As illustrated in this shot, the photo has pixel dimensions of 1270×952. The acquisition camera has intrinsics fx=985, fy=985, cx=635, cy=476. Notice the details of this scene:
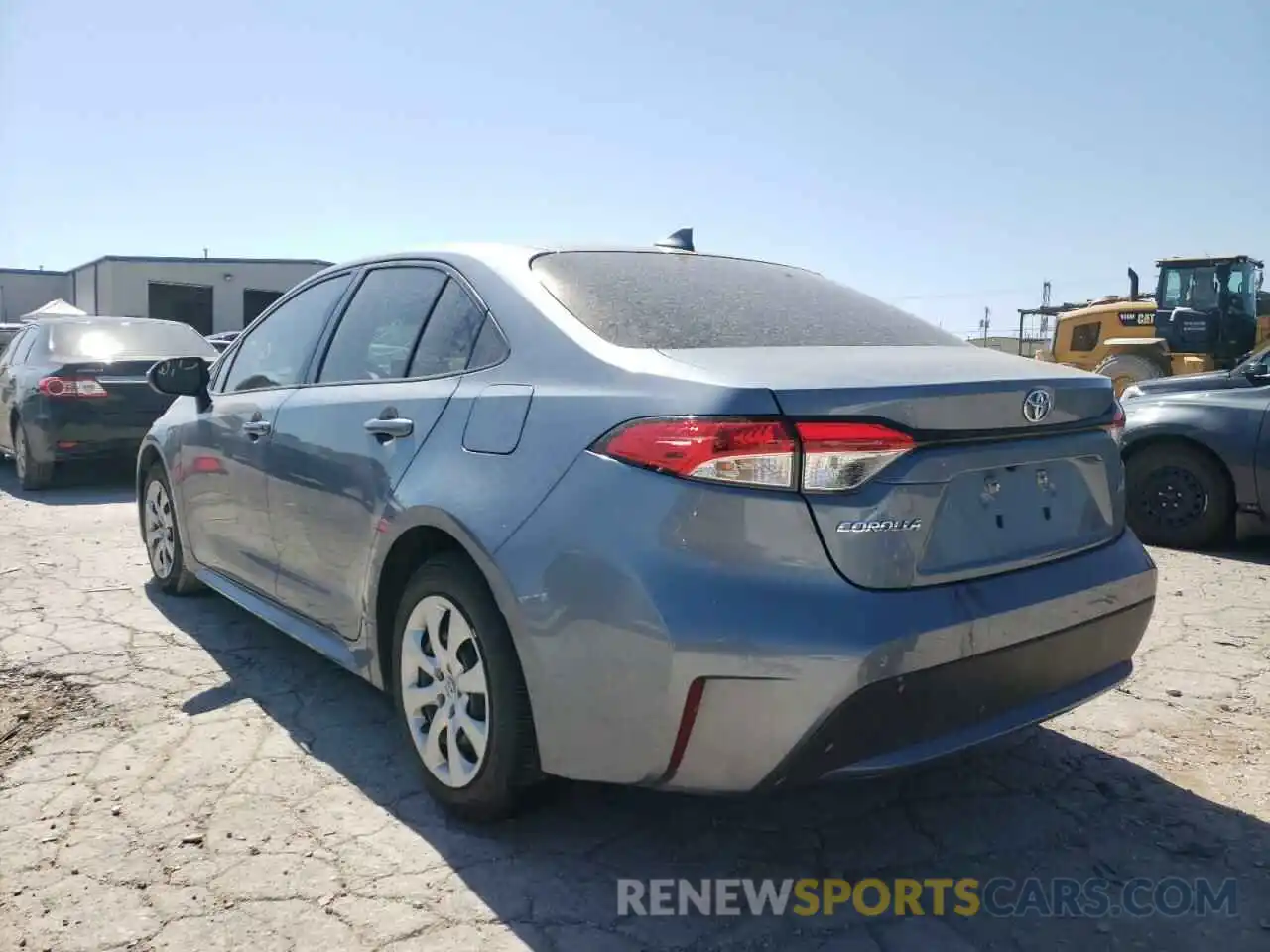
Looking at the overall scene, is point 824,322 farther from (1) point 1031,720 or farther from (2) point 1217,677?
(2) point 1217,677

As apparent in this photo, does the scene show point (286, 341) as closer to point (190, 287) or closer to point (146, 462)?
point (146, 462)

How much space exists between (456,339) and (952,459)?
4.60 feet

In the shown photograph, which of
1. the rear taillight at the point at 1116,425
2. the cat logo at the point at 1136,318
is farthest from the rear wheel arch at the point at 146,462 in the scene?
the cat logo at the point at 1136,318

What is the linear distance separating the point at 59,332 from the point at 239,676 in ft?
20.2

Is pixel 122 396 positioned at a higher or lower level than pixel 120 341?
lower

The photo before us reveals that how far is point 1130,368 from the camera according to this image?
47.0 feet

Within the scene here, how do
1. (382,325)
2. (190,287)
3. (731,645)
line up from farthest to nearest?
(190,287), (382,325), (731,645)

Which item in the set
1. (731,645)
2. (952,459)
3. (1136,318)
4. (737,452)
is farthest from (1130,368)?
(731,645)

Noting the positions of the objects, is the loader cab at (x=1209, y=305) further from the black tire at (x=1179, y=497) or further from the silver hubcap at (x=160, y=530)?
the silver hubcap at (x=160, y=530)

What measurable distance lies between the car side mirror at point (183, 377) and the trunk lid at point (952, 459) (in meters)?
2.74

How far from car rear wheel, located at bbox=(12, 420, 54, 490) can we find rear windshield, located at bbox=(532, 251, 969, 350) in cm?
713

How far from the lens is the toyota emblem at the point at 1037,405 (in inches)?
92.0

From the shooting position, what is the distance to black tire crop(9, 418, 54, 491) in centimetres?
821

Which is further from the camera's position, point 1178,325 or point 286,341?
point 1178,325
